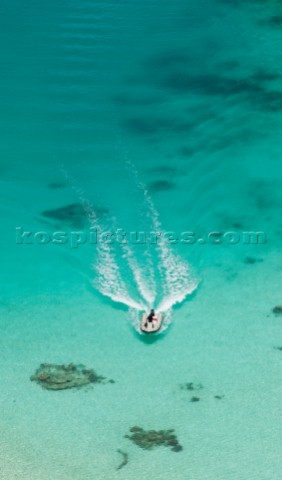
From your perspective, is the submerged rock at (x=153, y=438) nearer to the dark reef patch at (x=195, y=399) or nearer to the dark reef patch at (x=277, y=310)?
the dark reef patch at (x=195, y=399)

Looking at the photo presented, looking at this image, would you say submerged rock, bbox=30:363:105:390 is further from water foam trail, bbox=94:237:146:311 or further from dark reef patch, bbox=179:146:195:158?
dark reef patch, bbox=179:146:195:158

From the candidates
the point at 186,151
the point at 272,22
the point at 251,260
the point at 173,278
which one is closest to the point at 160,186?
the point at 186,151

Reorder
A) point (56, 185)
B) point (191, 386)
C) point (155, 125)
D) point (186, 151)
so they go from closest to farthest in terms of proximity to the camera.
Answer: point (191, 386) < point (56, 185) < point (186, 151) < point (155, 125)

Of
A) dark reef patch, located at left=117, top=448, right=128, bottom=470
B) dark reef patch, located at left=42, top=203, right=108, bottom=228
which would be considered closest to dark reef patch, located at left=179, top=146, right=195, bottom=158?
dark reef patch, located at left=42, top=203, right=108, bottom=228

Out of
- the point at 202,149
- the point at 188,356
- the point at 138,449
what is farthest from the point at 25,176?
the point at 138,449

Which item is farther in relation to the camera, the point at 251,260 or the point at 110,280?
the point at 251,260

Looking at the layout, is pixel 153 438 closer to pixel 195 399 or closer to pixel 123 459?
pixel 123 459

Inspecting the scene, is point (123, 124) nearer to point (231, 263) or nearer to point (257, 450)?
point (231, 263)
